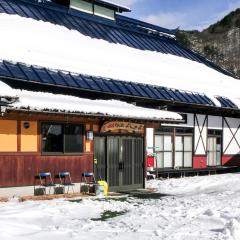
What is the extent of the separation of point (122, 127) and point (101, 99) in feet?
7.18

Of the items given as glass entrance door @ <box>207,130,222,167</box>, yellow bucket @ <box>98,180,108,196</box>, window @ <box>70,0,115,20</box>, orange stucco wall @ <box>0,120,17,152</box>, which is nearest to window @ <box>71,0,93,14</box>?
window @ <box>70,0,115,20</box>

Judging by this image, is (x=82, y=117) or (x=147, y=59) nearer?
(x=82, y=117)

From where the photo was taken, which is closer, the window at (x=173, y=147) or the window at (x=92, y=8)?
the window at (x=173, y=147)

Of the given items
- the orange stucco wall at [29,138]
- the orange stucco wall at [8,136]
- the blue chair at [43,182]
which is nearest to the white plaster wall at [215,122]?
the blue chair at [43,182]

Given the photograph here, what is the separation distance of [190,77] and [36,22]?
8.88 metres

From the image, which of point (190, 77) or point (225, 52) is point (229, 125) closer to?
point (190, 77)

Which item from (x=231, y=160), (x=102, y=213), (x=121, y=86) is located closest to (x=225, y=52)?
(x=231, y=160)

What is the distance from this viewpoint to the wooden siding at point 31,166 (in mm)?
13766

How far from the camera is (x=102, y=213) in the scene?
11.2 meters

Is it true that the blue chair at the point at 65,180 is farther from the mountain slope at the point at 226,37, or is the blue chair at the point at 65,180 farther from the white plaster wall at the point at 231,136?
the mountain slope at the point at 226,37

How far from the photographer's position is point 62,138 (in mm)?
15273

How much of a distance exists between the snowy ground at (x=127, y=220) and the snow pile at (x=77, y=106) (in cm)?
280

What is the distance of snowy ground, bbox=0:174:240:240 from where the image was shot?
Result: 8.48m

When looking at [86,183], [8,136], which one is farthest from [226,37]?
[8,136]
